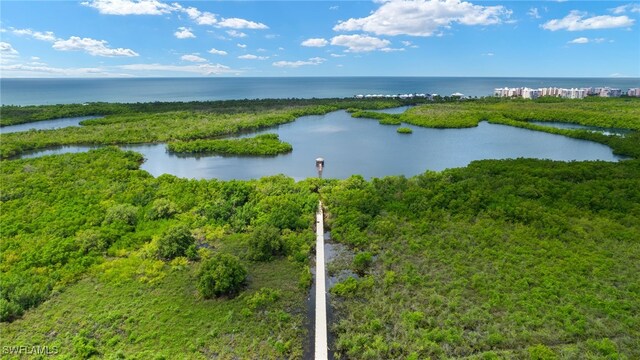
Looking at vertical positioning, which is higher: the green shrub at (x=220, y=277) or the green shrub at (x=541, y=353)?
the green shrub at (x=220, y=277)

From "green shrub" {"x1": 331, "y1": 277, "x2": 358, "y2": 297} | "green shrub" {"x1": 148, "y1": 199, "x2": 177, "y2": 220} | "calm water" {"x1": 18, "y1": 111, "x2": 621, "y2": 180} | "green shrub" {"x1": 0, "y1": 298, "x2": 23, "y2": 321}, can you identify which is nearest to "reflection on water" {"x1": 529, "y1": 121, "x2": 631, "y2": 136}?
"calm water" {"x1": 18, "y1": 111, "x2": 621, "y2": 180}

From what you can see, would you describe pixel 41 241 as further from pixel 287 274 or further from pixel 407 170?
pixel 407 170

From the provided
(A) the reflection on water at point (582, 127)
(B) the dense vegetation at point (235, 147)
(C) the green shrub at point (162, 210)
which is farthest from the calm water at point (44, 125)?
(A) the reflection on water at point (582, 127)

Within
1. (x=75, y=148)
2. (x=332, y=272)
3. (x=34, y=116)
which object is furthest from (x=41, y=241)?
(x=34, y=116)

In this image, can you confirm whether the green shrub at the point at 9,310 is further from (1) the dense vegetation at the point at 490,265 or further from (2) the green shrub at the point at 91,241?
(1) the dense vegetation at the point at 490,265

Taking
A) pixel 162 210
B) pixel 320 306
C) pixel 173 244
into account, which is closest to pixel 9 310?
pixel 173 244

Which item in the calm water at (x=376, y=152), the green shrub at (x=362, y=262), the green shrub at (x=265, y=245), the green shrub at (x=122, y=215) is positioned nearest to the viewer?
the green shrub at (x=362, y=262)
